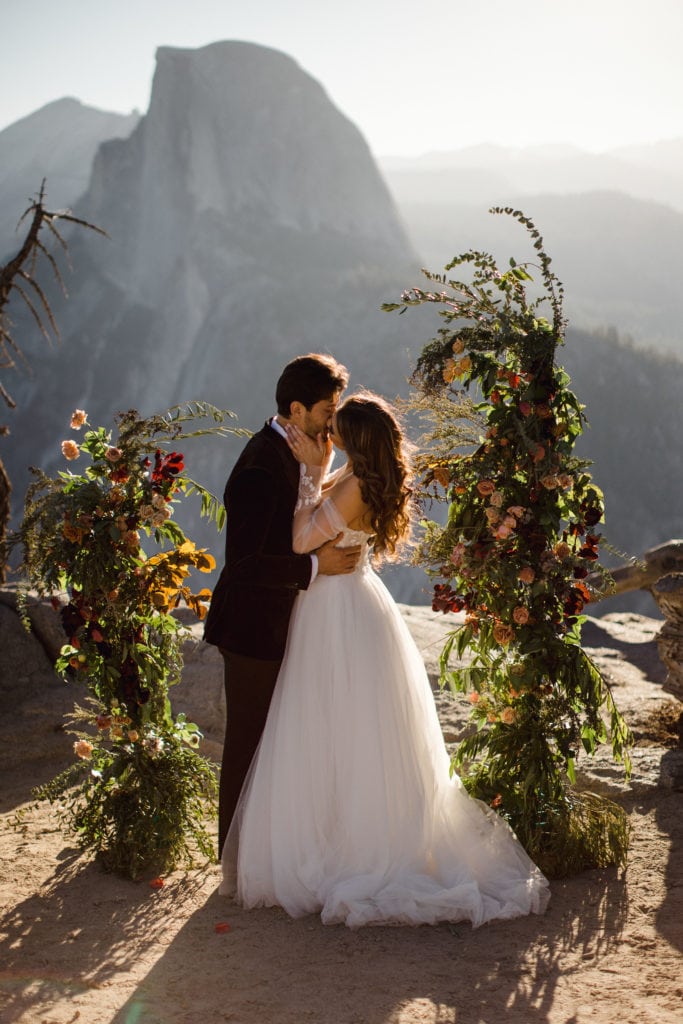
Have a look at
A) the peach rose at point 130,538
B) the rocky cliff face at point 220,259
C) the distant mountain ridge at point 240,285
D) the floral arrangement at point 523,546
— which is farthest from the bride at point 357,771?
the rocky cliff face at point 220,259

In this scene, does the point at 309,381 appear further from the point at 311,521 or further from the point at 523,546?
the point at 523,546

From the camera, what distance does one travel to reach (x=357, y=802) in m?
3.80

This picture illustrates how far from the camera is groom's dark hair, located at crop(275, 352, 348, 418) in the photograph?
12.5 feet

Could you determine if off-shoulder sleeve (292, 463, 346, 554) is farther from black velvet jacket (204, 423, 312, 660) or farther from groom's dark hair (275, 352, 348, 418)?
groom's dark hair (275, 352, 348, 418)

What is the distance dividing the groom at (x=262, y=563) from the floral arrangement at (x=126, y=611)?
31 centimetres

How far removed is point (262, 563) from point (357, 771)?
3.28 ft

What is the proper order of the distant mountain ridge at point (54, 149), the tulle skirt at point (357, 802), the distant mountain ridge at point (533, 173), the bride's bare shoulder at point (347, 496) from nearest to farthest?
the tulle skirt at point (357, 802) → the bride's bare shoulder at point (347, 496) → the distant mountain ridge at point (54, 149) → the distant mountain ridge at point (533, 173)

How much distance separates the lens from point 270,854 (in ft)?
12.6

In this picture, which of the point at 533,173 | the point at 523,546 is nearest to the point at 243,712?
the point at 523,546

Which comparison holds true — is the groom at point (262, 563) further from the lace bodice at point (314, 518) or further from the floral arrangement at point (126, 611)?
the floral arrangement at point (126, 611)

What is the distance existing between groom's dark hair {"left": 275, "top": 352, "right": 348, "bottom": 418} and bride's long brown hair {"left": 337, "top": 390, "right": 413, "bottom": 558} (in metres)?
0.13

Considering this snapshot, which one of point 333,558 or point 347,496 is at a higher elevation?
point 347,496

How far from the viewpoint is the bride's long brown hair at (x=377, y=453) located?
3.73m

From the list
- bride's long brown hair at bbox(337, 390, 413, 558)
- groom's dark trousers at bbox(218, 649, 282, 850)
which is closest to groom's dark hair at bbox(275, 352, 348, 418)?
bride's long brown hair at bbox(337, 390, 413, 558)
